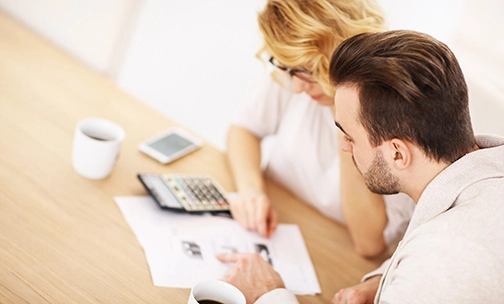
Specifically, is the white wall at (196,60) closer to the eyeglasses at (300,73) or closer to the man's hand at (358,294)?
the eyeglasses at (300,73)

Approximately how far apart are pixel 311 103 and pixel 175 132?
1.16 feet

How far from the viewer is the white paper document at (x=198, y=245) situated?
3.60ft

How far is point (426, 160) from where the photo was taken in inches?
37.5

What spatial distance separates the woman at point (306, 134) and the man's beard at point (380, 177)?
1.07 feet

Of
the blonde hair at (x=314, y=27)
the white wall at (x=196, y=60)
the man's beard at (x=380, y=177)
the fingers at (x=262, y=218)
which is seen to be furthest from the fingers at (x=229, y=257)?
the white wall at (x=196, y=60)

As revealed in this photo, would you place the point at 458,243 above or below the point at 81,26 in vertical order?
above

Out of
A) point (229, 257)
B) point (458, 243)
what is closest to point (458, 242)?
point (458, 243)

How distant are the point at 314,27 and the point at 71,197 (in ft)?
1.99

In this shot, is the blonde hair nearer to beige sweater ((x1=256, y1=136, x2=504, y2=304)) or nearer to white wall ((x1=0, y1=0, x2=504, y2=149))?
white wall ((x1=0, y1=0, x2=504, y2=149))

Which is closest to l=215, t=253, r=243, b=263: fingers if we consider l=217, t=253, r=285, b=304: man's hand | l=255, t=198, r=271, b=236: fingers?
l=217, t=253, r=285, b=304: man's hand

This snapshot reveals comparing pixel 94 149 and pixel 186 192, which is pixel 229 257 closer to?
pixel 186 192

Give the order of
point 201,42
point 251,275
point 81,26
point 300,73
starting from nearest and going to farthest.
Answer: point 251,275 → point 300,73 → point 81,26 → point 201,42

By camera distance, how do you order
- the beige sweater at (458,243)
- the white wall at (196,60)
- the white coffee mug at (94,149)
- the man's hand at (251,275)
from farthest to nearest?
the white wall at (196,60) < the white coffee mug at (94,149) < the man's hand at (251,275) < the beige sweater at (458,243)

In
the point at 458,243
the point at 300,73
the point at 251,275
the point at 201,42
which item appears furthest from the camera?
the point at 201,42
